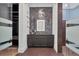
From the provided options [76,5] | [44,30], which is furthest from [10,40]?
[76,5]

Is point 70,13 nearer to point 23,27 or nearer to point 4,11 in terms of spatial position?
point 23,27

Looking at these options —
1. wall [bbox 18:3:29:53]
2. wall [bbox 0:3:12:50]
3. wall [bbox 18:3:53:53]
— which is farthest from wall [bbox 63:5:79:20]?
wall [bbox 0:3:12:50]

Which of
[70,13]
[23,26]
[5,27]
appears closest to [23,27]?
[23,26]

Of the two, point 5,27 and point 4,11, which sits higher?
point 4,11

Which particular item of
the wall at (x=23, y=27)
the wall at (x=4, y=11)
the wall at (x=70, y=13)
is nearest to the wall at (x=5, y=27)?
the wall at (x=4, y=11)

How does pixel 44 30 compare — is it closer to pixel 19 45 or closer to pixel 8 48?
pixel 19 45

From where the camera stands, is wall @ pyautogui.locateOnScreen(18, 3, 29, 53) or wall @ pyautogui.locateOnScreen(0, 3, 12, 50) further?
wall @ pyautogui.locateOnScreen(18, 3, 29, 53)

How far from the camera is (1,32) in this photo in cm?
147

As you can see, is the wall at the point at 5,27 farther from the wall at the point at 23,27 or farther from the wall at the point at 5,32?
the wall at the point at 23,27

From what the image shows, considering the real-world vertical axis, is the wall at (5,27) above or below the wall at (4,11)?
below

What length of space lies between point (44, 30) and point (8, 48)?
576 mm

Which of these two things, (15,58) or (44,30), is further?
(44,30)

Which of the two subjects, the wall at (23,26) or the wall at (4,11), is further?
the wall at (23,26)

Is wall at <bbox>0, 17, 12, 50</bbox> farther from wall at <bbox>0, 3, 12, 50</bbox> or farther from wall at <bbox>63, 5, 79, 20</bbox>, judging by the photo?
wall at <bbox>63, 5, 79, 20</bbox>
